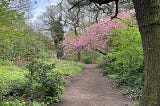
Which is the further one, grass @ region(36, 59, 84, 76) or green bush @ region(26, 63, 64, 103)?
grass @ region(36, 59, 84, 76)

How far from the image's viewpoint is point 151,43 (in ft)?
24.2

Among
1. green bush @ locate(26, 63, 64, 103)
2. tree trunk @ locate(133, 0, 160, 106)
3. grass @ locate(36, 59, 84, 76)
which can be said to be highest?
tree trunk @ locate(133, 0, 160, 106)

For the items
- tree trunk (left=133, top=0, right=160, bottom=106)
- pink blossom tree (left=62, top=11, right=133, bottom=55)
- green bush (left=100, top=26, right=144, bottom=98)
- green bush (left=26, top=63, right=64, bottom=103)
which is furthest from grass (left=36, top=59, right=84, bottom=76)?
tree trunk (left=133, top=0, right=160, bottom=106)

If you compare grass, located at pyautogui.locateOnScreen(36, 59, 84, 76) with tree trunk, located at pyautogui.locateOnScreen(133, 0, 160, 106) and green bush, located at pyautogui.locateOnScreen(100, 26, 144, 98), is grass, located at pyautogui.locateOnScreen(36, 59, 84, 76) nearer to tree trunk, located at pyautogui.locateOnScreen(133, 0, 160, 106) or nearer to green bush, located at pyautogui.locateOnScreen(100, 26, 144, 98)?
Answer: green bush, located at pyautogui.locateOnScreen(100, 26, 144, 98)

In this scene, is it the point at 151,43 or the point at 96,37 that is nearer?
the point at 151,43

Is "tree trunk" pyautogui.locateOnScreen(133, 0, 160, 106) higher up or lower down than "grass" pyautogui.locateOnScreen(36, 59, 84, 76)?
higher up

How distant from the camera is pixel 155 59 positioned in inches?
290

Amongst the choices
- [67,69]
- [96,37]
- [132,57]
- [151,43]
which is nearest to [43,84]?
[151,43]

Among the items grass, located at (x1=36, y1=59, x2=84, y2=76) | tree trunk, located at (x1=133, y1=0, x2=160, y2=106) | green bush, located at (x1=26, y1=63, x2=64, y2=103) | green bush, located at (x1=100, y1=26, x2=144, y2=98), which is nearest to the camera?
tree trunk, located at (x1=133, y1=0, x2=160, y2=106)

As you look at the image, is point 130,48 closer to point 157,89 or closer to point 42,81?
point 42,81

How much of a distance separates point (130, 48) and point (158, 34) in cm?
1124

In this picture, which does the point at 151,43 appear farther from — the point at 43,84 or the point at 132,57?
the point at 132,57

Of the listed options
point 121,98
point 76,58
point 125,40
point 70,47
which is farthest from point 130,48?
point 76,58

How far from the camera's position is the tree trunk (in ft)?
23.9
